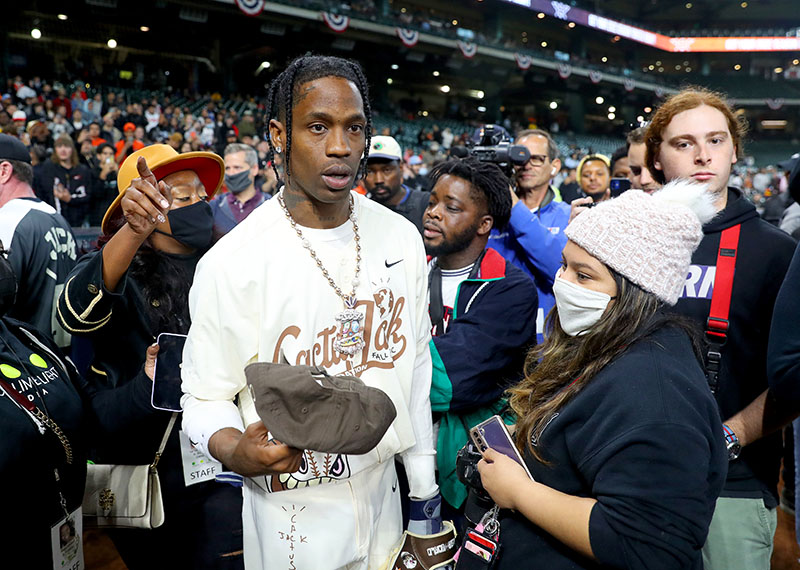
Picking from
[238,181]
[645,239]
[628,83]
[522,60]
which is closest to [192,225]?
[645,239]

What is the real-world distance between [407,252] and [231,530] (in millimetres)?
1223

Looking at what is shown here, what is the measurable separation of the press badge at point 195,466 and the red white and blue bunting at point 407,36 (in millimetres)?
23520

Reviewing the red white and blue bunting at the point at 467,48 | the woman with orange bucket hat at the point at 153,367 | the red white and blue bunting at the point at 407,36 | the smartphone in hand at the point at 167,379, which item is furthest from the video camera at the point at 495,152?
the red white and blue bunting at the point at 467,48

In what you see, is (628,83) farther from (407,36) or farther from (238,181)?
(238,181)

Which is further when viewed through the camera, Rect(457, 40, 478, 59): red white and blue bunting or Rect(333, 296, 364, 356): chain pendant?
Rect(457, 40, 478, 59): red white and blue bunting

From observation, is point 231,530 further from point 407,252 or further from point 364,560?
point 407,252

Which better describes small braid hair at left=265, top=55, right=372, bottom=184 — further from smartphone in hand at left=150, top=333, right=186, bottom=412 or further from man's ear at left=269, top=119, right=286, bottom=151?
smartphone in hand at left=150, top=333, right=186, bottom=412

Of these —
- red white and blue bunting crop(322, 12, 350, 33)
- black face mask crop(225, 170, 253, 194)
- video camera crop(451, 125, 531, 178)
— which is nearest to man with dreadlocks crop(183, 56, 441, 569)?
video camera crop(451, 125, 531, 178)

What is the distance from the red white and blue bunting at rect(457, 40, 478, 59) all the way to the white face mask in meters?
25.9

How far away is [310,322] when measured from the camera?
56.1 inches

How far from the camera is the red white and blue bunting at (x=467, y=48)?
82.8 feet

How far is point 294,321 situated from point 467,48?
26247mm

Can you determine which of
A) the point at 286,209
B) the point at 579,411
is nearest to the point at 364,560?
the point at 579,411

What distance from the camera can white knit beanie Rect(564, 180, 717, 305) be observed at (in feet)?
4.43
